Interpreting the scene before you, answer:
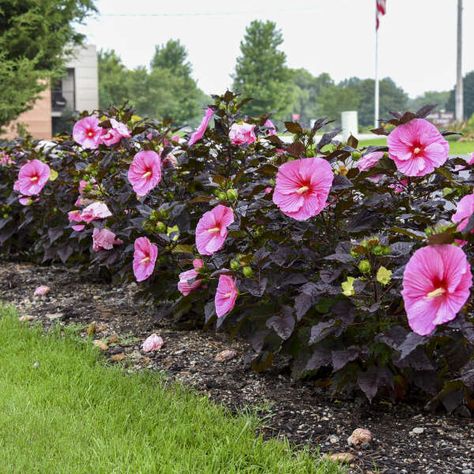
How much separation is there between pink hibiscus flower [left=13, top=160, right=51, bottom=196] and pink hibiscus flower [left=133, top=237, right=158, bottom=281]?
1.15m

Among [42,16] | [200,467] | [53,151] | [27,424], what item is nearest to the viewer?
[200,467]

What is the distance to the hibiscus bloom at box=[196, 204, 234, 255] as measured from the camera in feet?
7.00

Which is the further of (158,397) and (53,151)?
(53,151)

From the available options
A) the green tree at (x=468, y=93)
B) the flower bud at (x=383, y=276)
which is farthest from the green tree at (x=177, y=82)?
the flower bud at (x=383, y=276)

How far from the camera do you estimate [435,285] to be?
4.89ft

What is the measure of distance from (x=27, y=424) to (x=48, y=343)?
0.78 metres

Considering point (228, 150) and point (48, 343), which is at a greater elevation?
point (228, 150)

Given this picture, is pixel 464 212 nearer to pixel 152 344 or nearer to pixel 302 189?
pixel 302 189

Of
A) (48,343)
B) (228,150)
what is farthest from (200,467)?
(228,150)

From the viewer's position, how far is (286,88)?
59.5 meters

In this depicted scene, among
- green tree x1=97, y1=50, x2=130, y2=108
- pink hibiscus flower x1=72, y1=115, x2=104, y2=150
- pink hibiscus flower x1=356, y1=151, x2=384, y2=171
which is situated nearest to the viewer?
pink hibiscus flower x1=356, y1=151, x2=384, y2=171

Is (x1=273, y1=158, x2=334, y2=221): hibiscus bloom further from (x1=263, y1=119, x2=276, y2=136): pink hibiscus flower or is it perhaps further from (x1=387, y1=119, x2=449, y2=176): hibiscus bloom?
(x1=263, y1=119, x2=276, y2=136): pink hibiscus flower

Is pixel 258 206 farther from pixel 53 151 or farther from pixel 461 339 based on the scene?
pixel 53 151

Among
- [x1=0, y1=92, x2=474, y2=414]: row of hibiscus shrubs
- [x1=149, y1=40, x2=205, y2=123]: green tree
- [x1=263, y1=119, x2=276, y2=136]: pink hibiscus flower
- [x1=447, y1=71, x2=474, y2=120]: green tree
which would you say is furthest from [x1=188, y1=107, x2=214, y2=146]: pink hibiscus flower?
[x1=447, y1=71, x2=474, y2=120]: green tree
